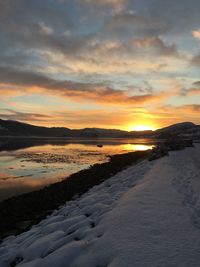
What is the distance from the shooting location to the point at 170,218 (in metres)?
9.01

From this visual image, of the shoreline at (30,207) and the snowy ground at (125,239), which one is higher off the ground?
the snowy ground at (125,239)

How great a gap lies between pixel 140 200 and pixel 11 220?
293 inches

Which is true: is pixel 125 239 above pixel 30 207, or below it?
above

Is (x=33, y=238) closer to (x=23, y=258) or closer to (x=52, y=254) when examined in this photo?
(x=23, y=258)

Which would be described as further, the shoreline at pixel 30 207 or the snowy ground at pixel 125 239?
the shoreline at pixel 30 207

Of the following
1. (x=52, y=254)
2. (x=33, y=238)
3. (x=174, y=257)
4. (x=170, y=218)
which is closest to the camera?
(x=174, y=257)

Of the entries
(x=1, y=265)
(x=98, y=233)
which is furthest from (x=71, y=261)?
(x=1, y=265)

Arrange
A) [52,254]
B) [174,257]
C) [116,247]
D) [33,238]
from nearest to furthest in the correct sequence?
[174,257]
[116,247]
[52,254]
[33,238]

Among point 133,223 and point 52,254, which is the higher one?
point 133,223

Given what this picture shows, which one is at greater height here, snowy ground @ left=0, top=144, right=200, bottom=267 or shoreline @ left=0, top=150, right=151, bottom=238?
snowy ground @ left=0, top=144, right=200, bottom=267

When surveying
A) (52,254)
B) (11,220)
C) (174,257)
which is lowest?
(11,220)

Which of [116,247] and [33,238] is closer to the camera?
[116,247]

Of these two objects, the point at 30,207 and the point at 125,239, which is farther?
the point at 30,207

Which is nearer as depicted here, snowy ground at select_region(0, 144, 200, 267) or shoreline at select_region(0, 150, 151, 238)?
snowy ground at select_region(0, 144, 200, 267)
